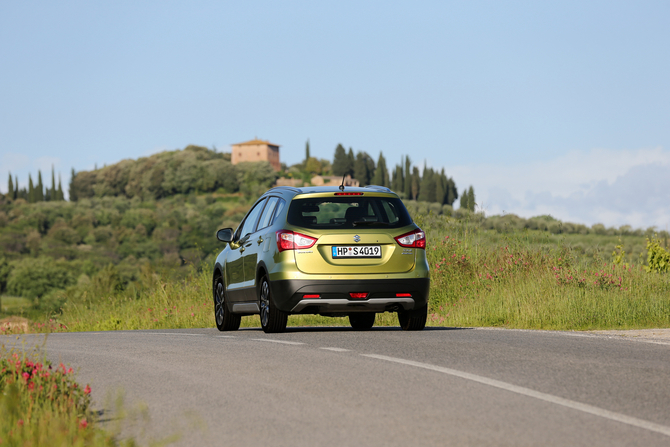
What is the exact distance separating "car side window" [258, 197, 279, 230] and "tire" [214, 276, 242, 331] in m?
1.79

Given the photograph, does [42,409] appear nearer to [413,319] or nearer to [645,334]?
[413,319]

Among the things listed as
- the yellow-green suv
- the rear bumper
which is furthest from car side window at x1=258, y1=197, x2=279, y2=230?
the rear bumper

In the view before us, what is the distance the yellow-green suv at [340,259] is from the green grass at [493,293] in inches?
120

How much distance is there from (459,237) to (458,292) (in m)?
2.15

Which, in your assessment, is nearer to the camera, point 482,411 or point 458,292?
point 482,411

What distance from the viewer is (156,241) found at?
170 m

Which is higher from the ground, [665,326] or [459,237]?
[459,237]

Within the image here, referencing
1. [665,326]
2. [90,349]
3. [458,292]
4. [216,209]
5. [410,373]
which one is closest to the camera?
[410,373]

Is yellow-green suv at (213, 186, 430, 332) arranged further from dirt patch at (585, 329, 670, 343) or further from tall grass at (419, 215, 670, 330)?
tall grass at (419, 215, 670, 330)

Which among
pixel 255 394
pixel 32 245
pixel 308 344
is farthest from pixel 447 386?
pixel 32 245

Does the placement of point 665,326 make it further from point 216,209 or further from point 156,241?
point 216,209

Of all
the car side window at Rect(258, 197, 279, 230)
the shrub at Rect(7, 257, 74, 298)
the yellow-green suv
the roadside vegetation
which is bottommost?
the shrub at Rect(7, 257, 74, 298)

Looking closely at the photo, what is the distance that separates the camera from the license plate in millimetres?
10867

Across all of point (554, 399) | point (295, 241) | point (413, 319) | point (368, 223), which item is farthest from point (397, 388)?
point (413, 319)
